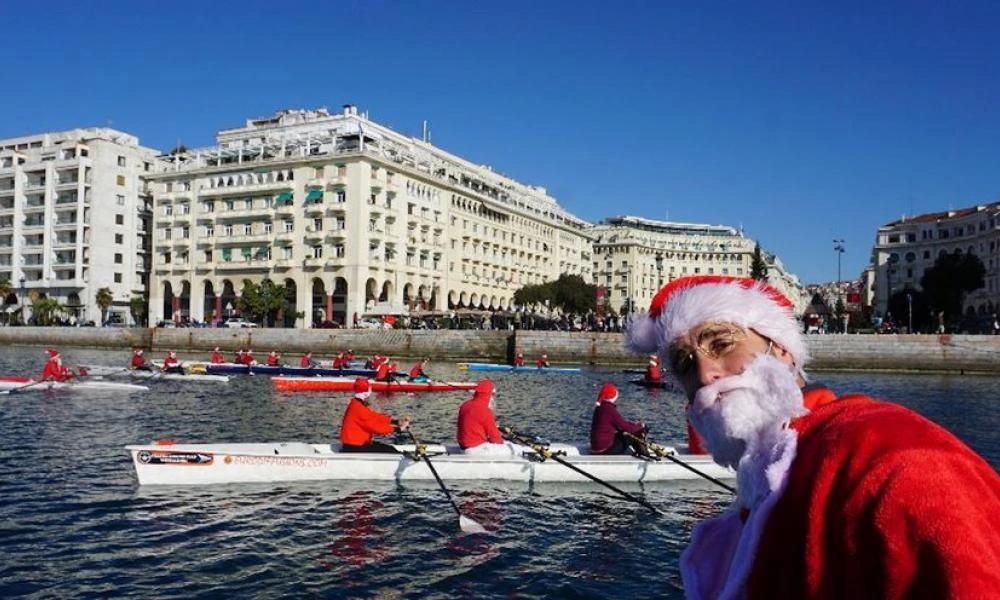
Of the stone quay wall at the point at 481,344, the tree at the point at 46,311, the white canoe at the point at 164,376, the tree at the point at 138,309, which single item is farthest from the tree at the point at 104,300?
the white canoe at the point at 164,376

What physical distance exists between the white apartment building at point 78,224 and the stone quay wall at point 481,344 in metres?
17.4

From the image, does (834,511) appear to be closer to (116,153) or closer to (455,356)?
→ (455,356)

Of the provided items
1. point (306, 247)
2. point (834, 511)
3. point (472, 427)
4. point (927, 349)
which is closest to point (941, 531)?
point (834, 511)

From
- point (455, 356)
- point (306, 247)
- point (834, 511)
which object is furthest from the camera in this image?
point (306, 247)

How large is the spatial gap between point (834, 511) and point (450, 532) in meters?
11.5

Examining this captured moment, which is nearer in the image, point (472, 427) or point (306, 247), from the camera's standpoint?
point (472, 427)

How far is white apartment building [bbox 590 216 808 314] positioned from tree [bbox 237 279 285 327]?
70575 millimetres

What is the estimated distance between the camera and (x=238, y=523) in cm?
1301

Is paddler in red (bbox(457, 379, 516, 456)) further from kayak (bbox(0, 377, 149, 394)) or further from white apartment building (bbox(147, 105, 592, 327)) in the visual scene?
white apartment building (bbox(147, 105, 592, 327))

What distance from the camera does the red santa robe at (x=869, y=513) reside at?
5.44 ft

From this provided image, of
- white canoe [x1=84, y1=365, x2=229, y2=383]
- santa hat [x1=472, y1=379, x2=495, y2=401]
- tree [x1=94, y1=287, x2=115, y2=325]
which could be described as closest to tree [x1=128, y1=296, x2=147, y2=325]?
tree [x1=94, y1=287, x2=115, y2=325]

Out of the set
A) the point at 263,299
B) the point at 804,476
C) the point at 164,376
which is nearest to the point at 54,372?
the point at 164,376

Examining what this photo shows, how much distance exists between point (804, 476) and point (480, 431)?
14718mm

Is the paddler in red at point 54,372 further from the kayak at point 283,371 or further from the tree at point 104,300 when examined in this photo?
the tree at point 104,300
